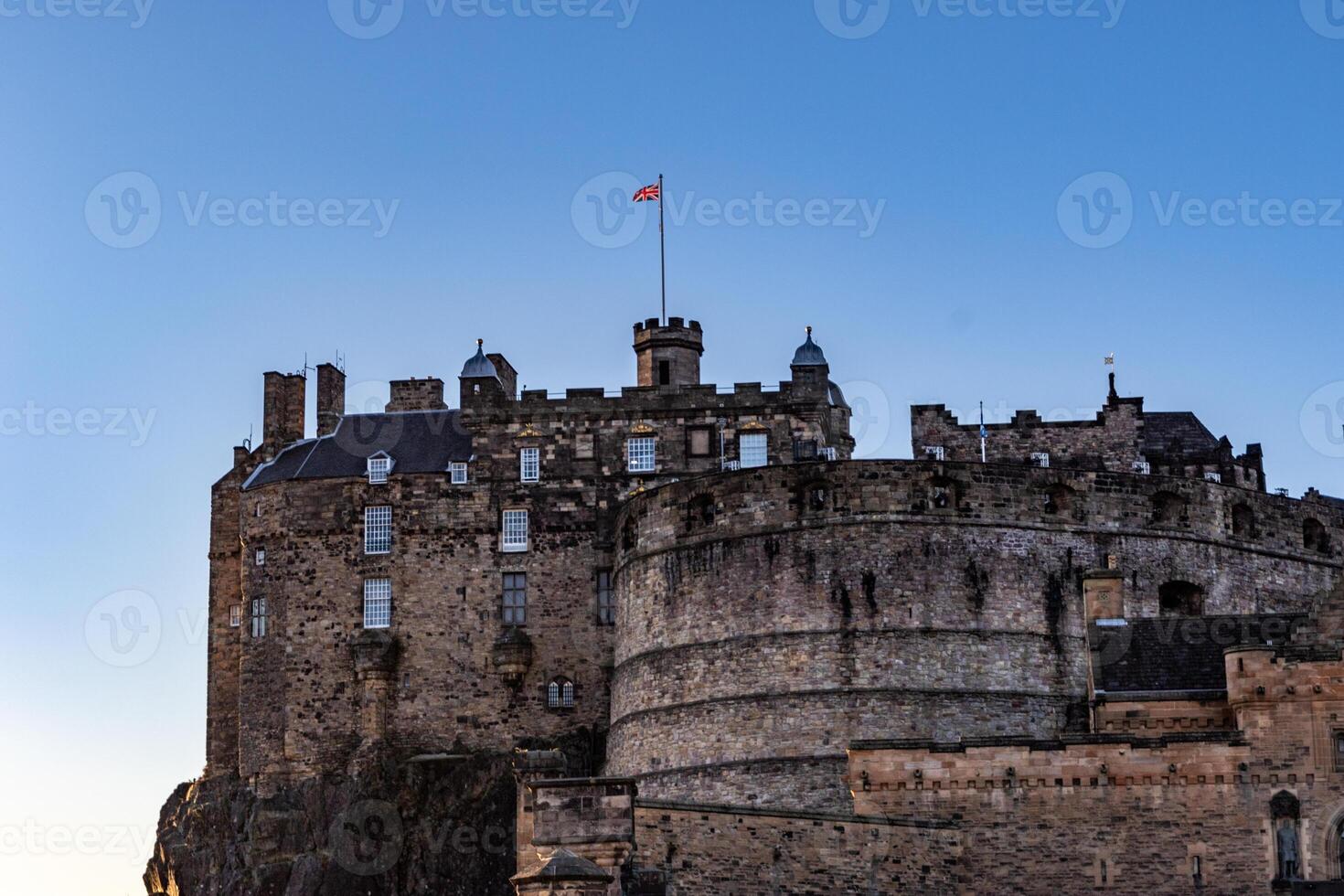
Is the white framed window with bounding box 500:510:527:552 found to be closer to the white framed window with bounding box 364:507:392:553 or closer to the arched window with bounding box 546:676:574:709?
the white framed window with bounding box 364:507:392:553

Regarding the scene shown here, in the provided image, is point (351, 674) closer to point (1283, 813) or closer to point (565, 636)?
point (565, 636)

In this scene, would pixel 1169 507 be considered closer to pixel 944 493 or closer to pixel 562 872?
pixel 944 493

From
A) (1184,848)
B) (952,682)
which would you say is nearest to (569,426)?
(952,682)

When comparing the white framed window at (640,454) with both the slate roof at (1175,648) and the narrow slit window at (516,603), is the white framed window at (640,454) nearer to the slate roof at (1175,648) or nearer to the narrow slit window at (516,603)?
the narrow slit window at (516,603)

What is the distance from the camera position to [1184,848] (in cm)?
5066

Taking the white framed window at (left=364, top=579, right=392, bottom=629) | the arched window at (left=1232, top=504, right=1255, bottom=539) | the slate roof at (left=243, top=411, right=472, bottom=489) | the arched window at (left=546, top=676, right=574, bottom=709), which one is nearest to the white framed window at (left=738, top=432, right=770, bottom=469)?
the arched window at (left=546, top=676, right=574, bottom=709)

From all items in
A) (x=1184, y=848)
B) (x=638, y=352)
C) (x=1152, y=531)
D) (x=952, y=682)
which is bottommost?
(x=1184, y=848)

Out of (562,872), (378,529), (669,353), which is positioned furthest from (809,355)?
(562,872)

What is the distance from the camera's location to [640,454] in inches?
2751

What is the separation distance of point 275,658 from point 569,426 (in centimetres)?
1103

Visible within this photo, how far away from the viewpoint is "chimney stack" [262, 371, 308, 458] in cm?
7576

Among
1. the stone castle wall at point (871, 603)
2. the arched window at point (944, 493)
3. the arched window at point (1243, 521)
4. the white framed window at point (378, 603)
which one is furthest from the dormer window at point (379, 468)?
the arched window at point (1243, 521)

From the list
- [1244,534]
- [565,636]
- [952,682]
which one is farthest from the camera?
[565,636]

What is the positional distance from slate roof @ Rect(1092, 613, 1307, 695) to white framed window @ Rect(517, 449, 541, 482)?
64.6 ft
